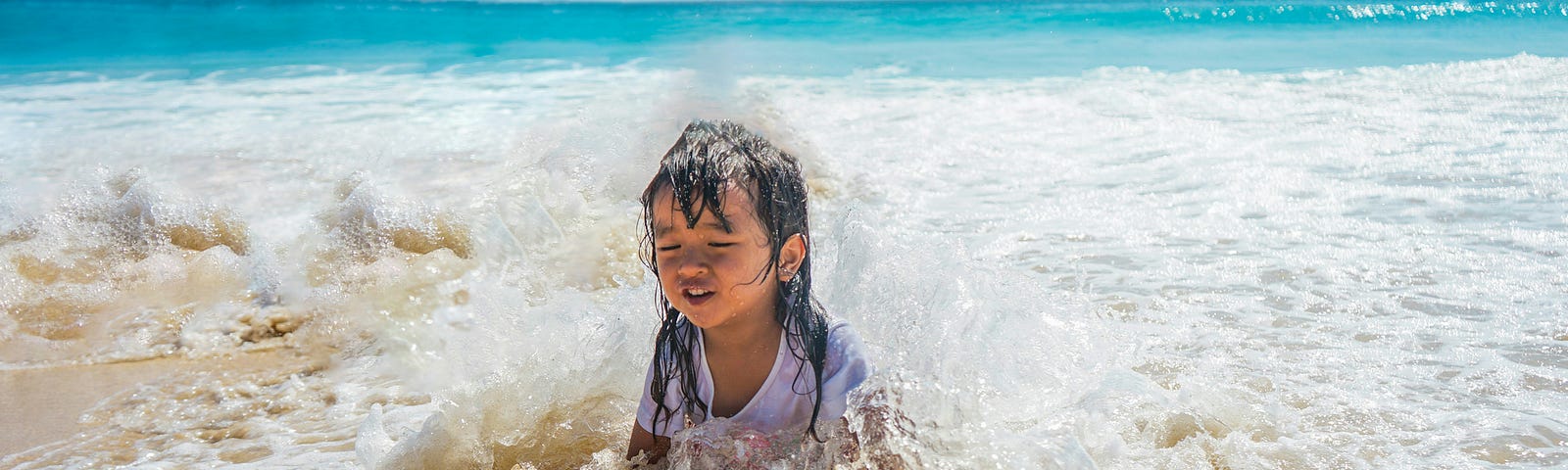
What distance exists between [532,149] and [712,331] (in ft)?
17.0

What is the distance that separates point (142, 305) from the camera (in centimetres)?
395

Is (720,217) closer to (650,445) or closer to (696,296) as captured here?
(696,296)

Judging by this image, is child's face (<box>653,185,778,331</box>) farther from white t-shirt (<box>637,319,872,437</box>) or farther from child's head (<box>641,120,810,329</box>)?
white t-shirt (<box>637,319,872,437</box>)

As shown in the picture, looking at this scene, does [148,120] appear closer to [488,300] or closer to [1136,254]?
[488,300]

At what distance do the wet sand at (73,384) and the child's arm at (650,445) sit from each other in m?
1.56

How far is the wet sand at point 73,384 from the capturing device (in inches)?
118

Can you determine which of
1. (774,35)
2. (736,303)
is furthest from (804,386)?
(774,35)

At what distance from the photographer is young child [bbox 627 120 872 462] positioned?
2.03m

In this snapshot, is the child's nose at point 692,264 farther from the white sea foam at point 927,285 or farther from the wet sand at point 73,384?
the wet sand at point 73,384

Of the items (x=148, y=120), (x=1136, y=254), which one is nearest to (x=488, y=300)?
(x=1136, y=254)

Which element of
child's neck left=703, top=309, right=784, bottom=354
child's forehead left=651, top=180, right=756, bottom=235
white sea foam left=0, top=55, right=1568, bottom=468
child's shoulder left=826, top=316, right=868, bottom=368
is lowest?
white sea foam left=0, top=55, right=1568, bottom=468

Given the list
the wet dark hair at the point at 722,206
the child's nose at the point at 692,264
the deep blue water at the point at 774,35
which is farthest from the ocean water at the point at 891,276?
the deep blue water at the point at 774,35

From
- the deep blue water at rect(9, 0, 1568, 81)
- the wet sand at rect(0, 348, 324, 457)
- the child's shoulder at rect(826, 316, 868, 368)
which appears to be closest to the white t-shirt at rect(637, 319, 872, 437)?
the child's shoulder at rect(826, 316, 868, 368)

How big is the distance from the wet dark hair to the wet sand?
1717mm
